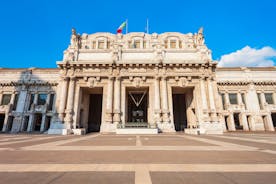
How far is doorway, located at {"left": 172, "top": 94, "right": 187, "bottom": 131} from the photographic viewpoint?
29809 millimetres

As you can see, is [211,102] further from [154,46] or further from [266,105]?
[266,105]

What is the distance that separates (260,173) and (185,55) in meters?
23.7

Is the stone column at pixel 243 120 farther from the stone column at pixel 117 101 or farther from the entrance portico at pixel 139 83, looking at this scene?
the stone column at pixel 117 101

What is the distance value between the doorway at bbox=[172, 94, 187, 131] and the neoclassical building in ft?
0.69

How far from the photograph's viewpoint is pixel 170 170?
303 cm

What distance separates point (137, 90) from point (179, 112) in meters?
12.3

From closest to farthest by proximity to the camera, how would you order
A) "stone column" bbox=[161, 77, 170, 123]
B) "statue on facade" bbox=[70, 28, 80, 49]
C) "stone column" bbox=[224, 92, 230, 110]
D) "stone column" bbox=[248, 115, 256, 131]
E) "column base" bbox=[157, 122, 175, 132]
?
"column base" bbox=[157, 122, 175, 132] < "stone column" bbox=[161, 77, 170, 123] < "statue on facade" bbox=[70, 28, 80, 49] < "stone column" bbox=[248, 115, 256, 131] < "stone column" bbox=[224, 92, 230, 110]

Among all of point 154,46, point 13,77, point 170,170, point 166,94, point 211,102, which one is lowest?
point 170,170

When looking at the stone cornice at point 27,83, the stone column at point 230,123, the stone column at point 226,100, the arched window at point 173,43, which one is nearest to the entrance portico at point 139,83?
the arched window at point 173,43

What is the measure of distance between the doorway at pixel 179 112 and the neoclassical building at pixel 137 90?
209 mm

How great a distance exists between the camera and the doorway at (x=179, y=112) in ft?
97.8

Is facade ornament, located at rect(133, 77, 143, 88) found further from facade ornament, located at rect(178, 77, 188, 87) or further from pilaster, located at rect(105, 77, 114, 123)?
facade ornament, located at rect(178, 77, 188, 87)

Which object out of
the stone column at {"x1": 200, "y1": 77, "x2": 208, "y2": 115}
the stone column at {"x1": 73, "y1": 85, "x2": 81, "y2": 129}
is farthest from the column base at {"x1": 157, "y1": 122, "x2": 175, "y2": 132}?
the stone column at {"x1": 73, "y1": 85, "x2": 81, "y2": 129}

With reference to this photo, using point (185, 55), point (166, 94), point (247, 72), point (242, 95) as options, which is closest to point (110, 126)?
point (166, 94)
